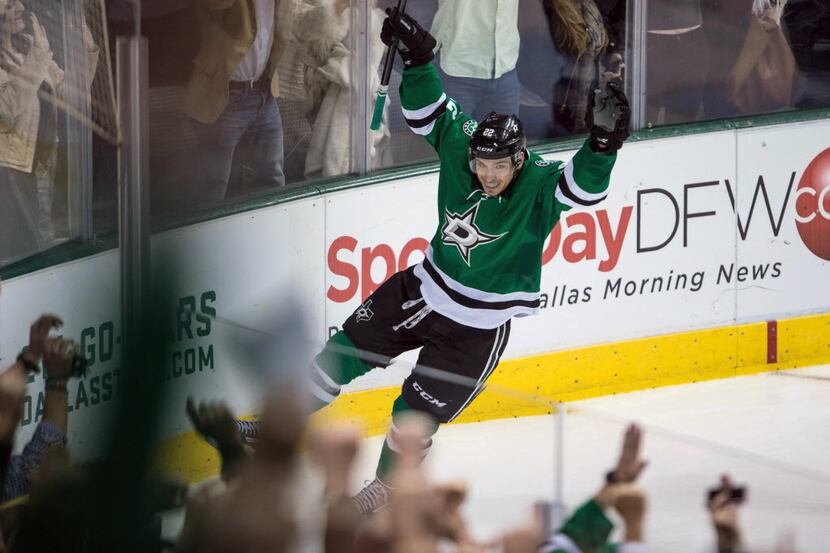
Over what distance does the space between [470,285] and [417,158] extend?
134cm

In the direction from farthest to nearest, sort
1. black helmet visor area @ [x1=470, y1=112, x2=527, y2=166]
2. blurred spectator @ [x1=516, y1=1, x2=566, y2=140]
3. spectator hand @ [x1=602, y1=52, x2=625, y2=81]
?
spectator hand @ [x1=602, y1=52, x2=625, y2=81], blurred spectator @ [x1=516, y1=1, x2=566, y2=140], black helmet visor area @ [x1=470, y1=112, x2=527, y2=166]

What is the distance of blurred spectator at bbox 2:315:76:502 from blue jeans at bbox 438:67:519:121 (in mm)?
4226

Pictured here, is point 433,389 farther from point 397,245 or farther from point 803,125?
point 803,125

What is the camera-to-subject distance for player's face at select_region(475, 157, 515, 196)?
13.7 feet

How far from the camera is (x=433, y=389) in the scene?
2178mm

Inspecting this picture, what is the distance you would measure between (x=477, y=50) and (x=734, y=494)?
4.18 m

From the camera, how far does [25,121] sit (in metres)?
4.04

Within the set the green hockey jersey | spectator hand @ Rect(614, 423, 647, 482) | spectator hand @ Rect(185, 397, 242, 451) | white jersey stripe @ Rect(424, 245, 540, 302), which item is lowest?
white jersey stripe @ Rect(424, 245, 540, 302)

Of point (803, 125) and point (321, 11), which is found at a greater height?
point (321, 11)

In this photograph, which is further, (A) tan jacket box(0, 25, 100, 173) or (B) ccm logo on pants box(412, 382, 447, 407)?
(A) tan jacket box(0, 25, 100, 173)

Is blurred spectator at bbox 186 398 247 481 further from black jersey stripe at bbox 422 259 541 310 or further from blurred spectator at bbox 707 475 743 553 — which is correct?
black jersey stripe at bbox 422 259 541 310

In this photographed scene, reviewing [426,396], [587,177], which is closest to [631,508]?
[426,396]

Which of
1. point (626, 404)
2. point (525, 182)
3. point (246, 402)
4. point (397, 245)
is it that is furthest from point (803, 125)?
point (246, 402)

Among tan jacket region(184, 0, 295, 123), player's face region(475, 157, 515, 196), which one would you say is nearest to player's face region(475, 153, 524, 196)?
player's face region(475, 157, 515, 196)
